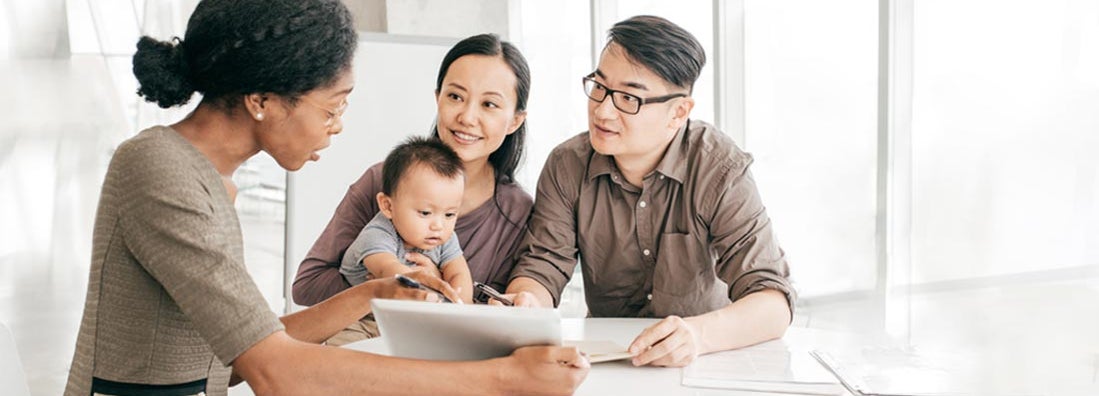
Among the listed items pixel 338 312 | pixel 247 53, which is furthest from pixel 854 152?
pixel 247 53

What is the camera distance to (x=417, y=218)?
7.42 feet

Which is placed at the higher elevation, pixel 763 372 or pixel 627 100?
pixel 627 100

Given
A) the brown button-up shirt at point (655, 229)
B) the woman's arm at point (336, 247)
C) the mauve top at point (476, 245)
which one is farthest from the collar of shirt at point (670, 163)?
the woman's arm at point (336, 247)

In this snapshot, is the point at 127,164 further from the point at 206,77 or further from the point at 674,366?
the point at 674,366

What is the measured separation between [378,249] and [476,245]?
→ 28 centimetres

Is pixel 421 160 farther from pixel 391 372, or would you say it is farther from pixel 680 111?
pixel 391 372

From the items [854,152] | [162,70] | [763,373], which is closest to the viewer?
[162,70]

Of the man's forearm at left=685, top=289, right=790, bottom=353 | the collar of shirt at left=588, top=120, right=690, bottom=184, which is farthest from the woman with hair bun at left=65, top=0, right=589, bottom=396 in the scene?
the collar of shirt at left=588, top=120, right=690, bottom=184

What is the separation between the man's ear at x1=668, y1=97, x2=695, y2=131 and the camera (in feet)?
7.38

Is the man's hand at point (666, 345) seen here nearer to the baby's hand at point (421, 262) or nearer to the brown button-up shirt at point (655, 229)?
the brown button-up shirt at point (655, 229)

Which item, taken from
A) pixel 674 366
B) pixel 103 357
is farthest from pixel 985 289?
pixel 103 357

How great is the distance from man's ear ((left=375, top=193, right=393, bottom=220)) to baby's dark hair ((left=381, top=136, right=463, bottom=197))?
0.6 inches

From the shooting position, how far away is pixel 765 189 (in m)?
4.12

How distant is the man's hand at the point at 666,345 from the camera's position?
170 centimetres
